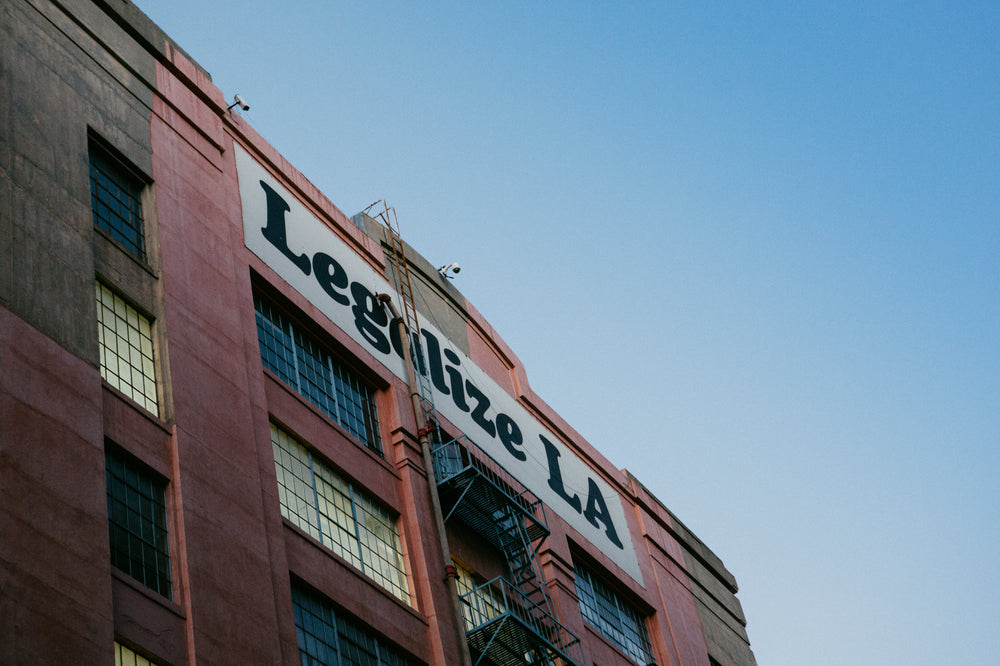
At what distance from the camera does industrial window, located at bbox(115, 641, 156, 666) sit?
2066cm

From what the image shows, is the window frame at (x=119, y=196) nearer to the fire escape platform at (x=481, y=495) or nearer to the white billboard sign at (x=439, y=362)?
the white billboard sign at (x=439, y=362)

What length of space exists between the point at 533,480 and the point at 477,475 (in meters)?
6.69

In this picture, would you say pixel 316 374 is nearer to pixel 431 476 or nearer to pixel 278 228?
pixel 431 476

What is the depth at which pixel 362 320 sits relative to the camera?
3441 cm

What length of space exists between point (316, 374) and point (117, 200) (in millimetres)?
6693

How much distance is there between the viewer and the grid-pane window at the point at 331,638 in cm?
2581

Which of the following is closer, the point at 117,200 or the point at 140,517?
the point at 140,517

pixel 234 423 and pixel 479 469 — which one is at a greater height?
pixel 479 469

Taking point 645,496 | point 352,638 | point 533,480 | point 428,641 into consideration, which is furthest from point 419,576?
point 645,496

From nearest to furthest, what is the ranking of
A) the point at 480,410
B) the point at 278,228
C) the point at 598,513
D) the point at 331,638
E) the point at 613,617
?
1. the point at 331,638
2. the point at 278,228
3. the point at 480,410
4. the point at 613,617
5. the point at 598,513

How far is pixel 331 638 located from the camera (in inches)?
1046

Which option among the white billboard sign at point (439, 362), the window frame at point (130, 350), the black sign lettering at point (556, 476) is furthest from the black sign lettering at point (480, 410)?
the window frame at point (130, 350)

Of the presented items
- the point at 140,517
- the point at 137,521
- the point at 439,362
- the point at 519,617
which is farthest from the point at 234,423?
the point at 439,362

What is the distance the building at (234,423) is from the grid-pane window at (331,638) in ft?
0.19
